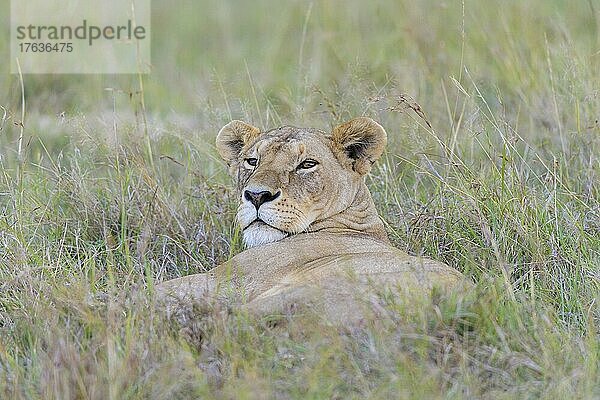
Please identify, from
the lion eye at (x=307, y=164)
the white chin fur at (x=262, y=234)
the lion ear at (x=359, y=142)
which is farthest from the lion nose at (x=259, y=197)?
the lion ear at (x=359, y=142)

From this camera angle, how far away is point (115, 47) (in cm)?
861

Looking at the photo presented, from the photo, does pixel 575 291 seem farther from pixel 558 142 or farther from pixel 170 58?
pixel 170 58

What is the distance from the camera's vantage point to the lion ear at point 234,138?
17.3 feet

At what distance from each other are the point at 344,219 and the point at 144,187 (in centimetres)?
119

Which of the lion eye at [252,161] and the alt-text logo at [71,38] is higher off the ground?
the lion eye at [252,161]

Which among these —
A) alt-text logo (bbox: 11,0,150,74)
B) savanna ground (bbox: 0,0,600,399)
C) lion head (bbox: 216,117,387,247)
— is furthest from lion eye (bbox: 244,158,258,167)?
alt-text logo (bbox: 11,0,150,74)

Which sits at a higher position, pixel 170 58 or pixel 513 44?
pixel 513 44

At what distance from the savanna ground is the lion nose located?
1.04ft

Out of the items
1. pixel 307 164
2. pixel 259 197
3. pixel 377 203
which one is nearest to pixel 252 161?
pixel 307 164

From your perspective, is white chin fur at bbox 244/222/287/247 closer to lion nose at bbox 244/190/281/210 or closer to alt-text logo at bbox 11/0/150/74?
lion nose at bbox 244/190/281/210

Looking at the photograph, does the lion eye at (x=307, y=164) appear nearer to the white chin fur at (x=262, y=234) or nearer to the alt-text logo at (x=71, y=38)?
the white chin fur at (x=262, y=234)

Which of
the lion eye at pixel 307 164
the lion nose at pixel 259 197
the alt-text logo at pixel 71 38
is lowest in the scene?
the alt-text logo at pixel 71 38

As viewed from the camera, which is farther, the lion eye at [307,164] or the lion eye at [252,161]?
the lion eye at [252,161]

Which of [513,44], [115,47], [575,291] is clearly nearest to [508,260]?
[575,291]
